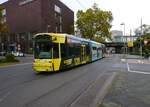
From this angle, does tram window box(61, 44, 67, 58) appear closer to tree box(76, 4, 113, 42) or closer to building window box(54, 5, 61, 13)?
building window box(54, 5, 61, 13)

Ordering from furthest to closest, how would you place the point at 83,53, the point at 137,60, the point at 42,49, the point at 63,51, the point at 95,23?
the point at 95,23
the point at 137,60
the point at 83,53
the point at 63,51
the point at 42,49

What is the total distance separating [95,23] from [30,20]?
2291cm

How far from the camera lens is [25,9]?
101562 mm

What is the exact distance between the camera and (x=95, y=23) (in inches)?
4343

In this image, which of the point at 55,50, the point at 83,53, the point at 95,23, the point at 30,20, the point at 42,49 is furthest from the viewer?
the point at 95,23

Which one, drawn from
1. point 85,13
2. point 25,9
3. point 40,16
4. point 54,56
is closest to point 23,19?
point 25,9

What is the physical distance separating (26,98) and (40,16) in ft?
271

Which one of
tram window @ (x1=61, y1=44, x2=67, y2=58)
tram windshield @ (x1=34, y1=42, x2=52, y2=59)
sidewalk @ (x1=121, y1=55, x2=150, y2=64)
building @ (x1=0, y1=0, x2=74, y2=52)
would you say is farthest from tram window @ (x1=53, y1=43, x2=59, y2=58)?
building @ (x1=0, y1=0, x2=74, y2=52)

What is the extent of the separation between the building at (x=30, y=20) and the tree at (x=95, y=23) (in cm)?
764

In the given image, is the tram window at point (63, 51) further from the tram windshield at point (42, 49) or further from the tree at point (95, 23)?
the tree at point (95, 23)

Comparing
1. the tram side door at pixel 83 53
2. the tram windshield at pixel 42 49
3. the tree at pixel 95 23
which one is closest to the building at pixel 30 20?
the tree at pixel 95 23

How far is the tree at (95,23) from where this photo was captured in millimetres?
107875

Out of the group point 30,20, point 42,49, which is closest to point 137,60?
point 42,49

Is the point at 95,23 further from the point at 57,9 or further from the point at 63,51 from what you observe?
the point at 63,51
